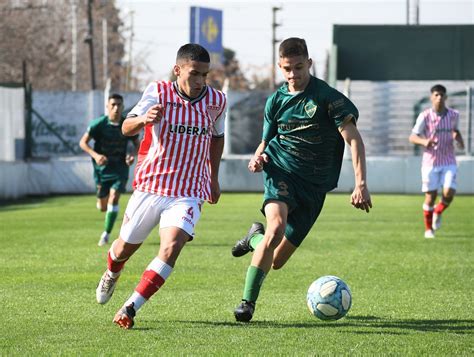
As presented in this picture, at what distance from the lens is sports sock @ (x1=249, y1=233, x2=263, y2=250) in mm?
8781

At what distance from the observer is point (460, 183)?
3045 centimetres

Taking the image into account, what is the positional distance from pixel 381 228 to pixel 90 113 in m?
16.7

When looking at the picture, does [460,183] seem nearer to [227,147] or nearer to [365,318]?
[227,147]

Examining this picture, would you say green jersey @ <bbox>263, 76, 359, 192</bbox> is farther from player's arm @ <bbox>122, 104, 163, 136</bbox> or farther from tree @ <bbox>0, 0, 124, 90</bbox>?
tree @ <bbox>0, 0, 124, 90</bbox>

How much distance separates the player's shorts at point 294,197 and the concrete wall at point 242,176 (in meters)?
20.9

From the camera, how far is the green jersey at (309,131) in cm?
814

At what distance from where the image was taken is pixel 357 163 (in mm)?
7930

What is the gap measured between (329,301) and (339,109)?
1.44 metres

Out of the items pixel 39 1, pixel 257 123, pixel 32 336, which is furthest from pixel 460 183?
pixel 39 1

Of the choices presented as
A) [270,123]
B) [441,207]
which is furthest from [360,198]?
[441,207]

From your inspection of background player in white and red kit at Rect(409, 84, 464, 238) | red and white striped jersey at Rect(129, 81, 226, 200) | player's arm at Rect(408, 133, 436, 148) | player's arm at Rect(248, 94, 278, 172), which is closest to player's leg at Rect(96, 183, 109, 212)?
player's arm at Rect(408, 133, 436, 148)

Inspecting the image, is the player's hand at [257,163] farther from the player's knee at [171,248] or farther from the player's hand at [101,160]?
the player's hand at [101,160]

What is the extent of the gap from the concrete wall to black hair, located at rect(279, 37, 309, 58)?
70.2ft

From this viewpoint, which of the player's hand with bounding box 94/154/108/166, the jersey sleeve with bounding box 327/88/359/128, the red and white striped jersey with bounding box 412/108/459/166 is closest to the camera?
the jersey sleeve with bounding box 327/88/359/128
